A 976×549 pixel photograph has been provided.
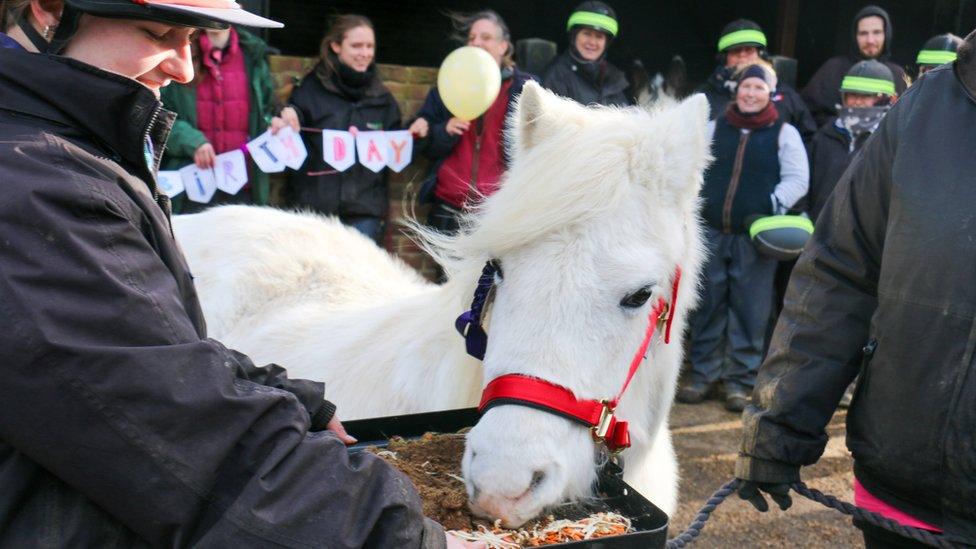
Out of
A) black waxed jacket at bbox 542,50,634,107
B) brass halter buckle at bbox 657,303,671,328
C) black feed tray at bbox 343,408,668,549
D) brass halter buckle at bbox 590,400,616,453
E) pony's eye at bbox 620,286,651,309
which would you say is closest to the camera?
black feed tray at bbox 343,408,668,549

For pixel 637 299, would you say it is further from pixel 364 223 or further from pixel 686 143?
pixel 364 223

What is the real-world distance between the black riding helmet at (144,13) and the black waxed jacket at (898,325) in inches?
54.7

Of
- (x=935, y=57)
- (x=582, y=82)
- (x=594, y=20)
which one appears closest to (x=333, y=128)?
(x=582, y=82)

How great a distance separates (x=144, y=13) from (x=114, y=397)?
543 mm

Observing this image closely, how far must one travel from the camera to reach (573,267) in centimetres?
189

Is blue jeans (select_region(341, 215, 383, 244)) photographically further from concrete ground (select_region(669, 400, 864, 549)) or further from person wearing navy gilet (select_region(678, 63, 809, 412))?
concrete ground (select_region(669, 400, 864, 549))

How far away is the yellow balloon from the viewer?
4.95 metres

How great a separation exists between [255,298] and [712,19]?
978 centimetres

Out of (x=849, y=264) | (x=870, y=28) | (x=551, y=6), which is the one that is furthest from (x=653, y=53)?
(x=849, y=264)

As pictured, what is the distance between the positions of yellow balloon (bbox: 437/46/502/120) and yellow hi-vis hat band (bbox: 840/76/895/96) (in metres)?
2.52

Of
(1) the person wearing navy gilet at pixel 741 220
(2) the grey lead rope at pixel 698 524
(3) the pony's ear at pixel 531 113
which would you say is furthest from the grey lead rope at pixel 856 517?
(1) the person wearing navy gilet at pixel 741 220

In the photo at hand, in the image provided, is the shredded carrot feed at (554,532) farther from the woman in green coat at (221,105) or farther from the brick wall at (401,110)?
the brick wall at (401,110)

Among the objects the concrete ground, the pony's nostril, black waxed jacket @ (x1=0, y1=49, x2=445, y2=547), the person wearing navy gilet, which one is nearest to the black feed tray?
the pony's nostril

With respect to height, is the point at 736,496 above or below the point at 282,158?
below
